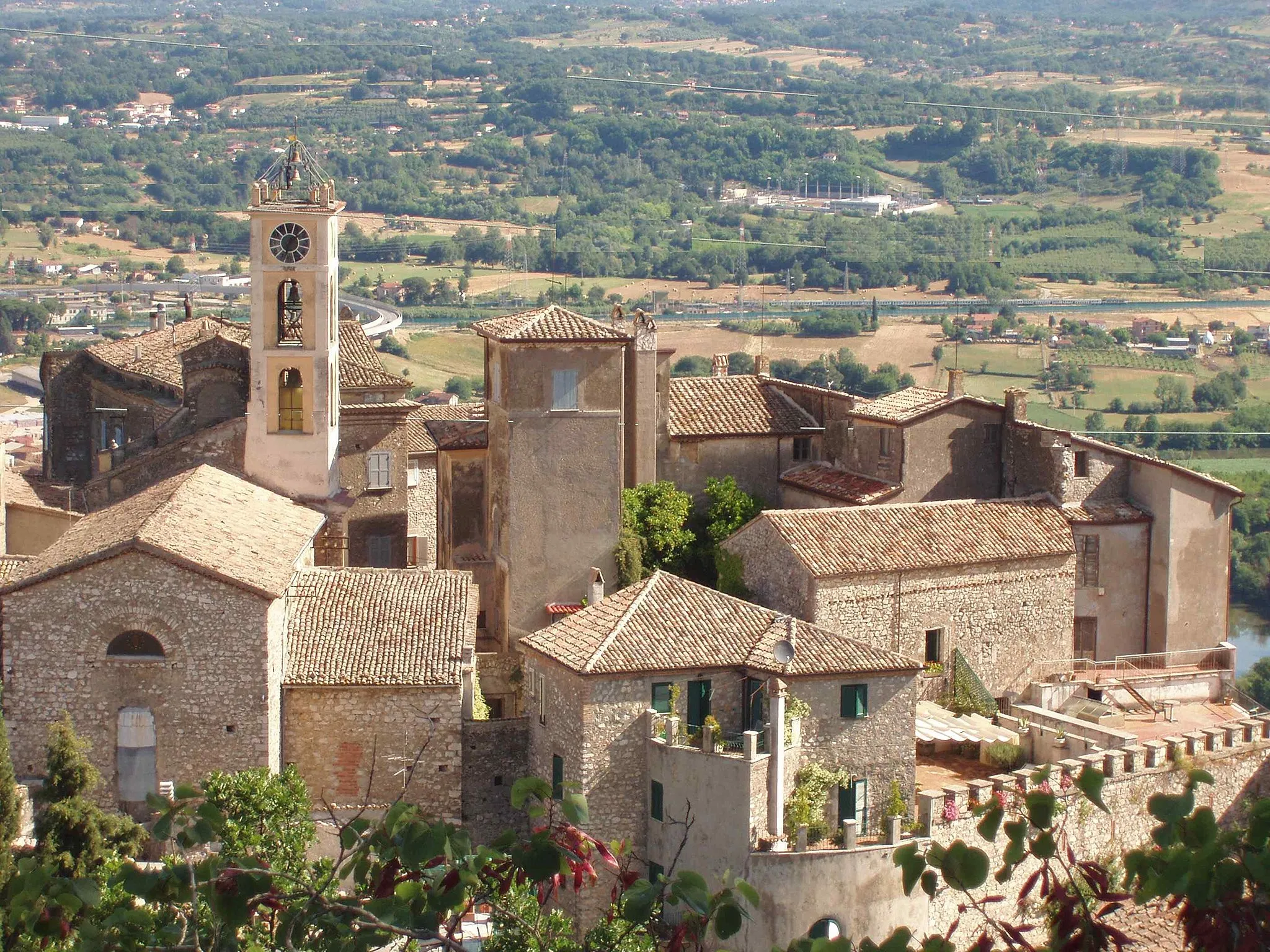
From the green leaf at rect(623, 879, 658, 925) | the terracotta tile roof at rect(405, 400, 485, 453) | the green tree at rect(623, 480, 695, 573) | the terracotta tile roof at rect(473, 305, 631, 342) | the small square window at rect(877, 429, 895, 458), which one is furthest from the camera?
the terracotta tile roof at rect(405, 400, 485, 453)

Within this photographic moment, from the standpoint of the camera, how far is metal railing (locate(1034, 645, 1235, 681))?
35.2 metres

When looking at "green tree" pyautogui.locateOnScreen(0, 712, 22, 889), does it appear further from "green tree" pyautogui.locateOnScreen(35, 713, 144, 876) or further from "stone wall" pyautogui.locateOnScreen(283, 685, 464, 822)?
"stone wall" pyautogui.locateOnScreen(283, 685, 464, 822)

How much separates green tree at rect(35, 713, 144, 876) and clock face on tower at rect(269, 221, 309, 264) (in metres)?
10.6

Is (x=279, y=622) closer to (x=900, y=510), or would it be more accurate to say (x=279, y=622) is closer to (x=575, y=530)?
(x=575, y=530)

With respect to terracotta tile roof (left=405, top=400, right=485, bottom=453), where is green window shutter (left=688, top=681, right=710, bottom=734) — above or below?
below

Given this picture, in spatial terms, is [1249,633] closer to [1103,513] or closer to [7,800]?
[1103,513]

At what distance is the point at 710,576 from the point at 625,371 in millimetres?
3805

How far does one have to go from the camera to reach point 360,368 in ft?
126

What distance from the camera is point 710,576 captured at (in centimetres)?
3606

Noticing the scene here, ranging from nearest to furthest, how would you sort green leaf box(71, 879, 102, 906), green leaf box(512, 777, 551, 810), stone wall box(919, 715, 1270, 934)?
green leaf box(512, 777, 551, 810) < green leaf box(71, 879, 102, 906) < stone wall box(919, 715, 1270, 934)

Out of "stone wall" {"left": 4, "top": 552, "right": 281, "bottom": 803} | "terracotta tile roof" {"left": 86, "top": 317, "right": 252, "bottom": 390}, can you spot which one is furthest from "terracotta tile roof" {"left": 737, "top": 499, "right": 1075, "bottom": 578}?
"terracotta tile roof" {"left": 86, "top": 317, "right": 252, "bottom": 390}

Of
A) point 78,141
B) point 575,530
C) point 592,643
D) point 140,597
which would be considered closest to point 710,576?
point 575,530

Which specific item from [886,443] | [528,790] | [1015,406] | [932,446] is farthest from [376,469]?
[528,790]

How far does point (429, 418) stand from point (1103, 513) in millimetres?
14968
